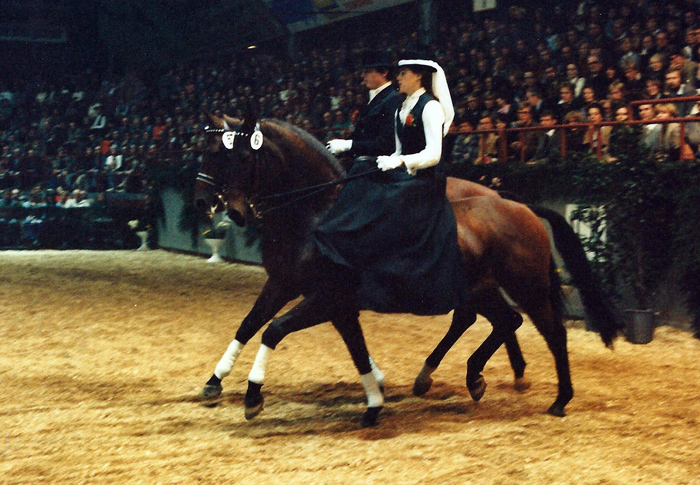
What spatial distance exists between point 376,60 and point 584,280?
2.25m

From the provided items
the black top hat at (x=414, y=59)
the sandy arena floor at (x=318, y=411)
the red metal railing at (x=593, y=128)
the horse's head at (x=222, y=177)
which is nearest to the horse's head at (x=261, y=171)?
the horse's head at (x=222, y=177)

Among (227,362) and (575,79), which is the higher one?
(575,79)

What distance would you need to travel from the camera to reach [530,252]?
18.0 feet

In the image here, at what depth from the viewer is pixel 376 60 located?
18.0 feet

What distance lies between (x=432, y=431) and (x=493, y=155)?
6.38 meters

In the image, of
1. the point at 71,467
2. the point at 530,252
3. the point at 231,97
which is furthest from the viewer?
the point at 231,97

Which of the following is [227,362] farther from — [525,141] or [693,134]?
[525,141]

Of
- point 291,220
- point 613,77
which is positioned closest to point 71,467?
point 291,220

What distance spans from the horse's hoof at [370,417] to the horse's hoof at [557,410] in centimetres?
120

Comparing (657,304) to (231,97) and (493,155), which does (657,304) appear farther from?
Answer: (231,97)

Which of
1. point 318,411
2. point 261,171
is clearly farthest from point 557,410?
point 261,171

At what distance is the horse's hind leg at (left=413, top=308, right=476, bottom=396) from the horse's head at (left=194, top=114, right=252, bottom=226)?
1809 millimetres

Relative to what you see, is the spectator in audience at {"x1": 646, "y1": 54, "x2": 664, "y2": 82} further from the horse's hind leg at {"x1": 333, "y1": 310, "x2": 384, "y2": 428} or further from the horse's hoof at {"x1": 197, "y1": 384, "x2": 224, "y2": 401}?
the horse's hoof at {"x1": 197, "y1": 384, "x2": 224, "y2": 401}

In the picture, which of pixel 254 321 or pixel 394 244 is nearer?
pixel 394 244
